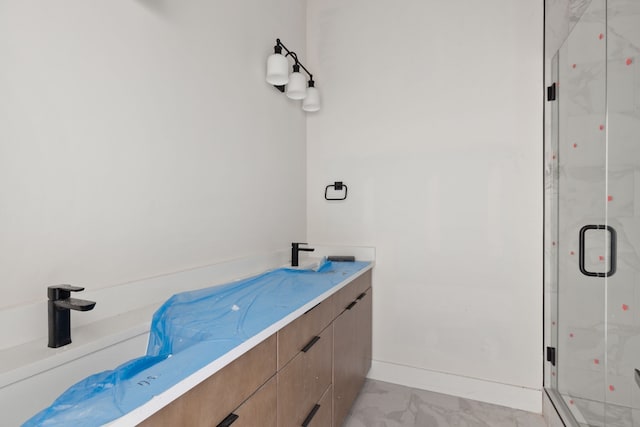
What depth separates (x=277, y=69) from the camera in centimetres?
187

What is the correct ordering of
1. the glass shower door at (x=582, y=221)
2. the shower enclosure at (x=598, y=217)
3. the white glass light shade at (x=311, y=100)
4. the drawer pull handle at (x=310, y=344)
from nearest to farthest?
1. the drawer pull handle at (x=310, y=344)
2. the shower enclosure at (x=598, y=217)
3. the glass shower door at (x=582, y=221)
4. the white glass light shade at (x=311, y=100)

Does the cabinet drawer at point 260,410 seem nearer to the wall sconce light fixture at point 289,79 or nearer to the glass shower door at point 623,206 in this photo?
the glass shower door at point 623,206

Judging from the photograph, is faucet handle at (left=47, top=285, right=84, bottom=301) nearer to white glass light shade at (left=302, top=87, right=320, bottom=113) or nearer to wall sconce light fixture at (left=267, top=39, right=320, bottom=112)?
wall sconce light fixture at (left=267, top=39, right=320, bottom=112)

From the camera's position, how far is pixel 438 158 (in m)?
2.28

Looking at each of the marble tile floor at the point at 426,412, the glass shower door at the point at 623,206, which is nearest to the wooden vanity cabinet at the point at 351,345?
the marble tile floor at the point at 426,412

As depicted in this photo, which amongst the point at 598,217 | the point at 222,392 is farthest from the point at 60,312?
the point at 598,217

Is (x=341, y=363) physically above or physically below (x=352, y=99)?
below

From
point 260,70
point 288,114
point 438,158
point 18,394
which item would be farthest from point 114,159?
point 438,158

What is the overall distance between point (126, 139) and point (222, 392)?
94cm

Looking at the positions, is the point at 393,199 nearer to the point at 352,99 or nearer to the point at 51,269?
the point at 352,99

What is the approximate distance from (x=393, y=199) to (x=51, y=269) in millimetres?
1998

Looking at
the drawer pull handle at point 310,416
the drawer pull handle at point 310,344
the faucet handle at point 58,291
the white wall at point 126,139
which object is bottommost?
the drawer pull handle at point 310,416

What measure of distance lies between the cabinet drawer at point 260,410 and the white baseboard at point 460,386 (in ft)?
5.17

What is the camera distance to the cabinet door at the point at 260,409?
886 millimetres
